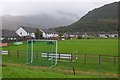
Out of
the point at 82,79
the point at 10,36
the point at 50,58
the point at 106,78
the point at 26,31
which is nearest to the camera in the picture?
the point at 82,79

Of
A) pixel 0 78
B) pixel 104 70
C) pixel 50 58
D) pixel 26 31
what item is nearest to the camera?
pixel 0 78

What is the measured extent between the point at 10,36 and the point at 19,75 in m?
73.8

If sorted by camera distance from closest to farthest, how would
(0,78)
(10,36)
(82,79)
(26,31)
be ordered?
(0,78)
(82,79)
(10,36)
(26,31)

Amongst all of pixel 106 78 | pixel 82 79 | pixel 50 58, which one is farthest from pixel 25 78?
pixel 50 58

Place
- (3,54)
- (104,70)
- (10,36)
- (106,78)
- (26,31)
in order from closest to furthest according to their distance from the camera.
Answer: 1. (106,78)
2. (104,70)
3. (3,54)
4. (10,36)
5. (26,31)

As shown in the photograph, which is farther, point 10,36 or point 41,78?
point 10,36

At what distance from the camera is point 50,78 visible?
12703 mm

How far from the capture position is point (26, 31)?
343 ft

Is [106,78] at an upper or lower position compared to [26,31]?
lower

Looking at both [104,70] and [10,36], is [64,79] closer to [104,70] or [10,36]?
[104,70]

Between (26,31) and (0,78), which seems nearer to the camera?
(0,78)

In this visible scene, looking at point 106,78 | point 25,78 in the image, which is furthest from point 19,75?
point 106,78

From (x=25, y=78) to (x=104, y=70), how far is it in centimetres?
827

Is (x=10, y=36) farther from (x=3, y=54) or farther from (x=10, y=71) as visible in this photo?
(x=10, y=71)
